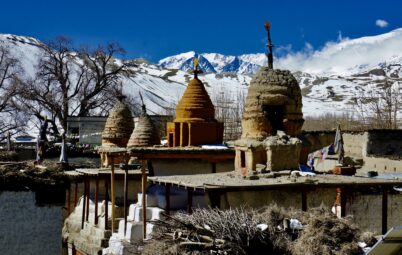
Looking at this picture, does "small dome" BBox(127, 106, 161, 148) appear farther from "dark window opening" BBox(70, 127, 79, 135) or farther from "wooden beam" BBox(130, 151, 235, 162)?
"dark window opening" BBox(70, 127, 79, 135)

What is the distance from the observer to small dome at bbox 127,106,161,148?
85.8 ft

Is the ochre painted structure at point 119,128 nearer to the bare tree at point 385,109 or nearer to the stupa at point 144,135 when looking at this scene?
the stupa at point 144,135

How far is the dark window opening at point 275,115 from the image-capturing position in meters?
18.3

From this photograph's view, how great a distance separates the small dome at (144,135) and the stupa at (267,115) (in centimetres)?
829

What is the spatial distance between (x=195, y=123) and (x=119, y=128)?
20.0ft

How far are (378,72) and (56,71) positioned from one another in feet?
501

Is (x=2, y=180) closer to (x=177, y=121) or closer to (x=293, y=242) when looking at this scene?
(x=177, y=121)

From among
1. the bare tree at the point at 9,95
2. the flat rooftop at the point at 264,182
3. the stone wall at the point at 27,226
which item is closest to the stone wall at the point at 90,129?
the bare tree at the point at 9,95

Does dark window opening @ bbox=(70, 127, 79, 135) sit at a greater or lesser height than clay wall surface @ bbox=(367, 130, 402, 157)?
greater

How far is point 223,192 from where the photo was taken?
46.7 feet

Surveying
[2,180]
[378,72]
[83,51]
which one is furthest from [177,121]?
[378,72]

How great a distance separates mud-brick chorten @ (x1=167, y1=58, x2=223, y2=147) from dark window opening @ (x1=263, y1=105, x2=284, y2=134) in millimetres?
5360

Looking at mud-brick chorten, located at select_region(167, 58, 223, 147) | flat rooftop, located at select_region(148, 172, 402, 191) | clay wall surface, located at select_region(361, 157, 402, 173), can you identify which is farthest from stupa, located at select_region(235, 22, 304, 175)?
clay wall surface, located at select_region(361, 157, 402, 173)

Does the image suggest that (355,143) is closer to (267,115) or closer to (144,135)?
(144,135)
